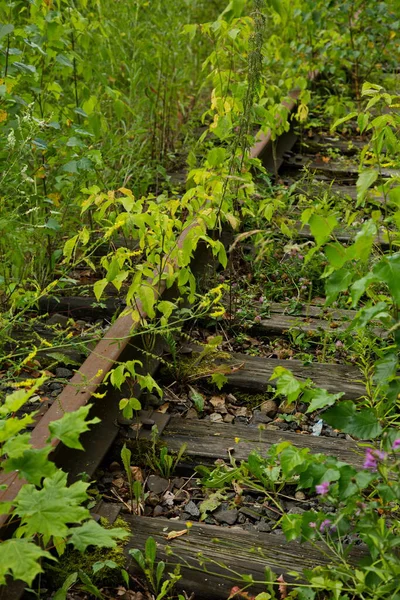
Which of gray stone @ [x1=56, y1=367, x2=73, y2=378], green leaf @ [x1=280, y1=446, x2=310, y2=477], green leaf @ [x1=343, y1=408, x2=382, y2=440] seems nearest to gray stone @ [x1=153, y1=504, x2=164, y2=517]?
green leaf @ [x1=280, y1=446, x2=310, y2=477]

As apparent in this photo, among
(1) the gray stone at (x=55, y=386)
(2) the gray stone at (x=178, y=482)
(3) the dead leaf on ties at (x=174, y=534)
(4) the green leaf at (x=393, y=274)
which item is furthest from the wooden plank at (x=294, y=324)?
(4) the green leaf at (x=393, y=274)

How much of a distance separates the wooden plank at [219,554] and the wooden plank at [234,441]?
41 cm

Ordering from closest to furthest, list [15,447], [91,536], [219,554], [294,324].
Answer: [15,447]
[91,536]
[219,554]
[294,324]

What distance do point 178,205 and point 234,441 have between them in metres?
1.19

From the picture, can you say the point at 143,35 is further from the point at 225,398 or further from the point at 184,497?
the point at 184,497

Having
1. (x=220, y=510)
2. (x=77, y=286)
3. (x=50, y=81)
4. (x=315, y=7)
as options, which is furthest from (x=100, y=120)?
(x=315, y=7)

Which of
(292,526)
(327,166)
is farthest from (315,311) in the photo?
(327,166)

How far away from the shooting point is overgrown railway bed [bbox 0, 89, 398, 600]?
2.70 metres

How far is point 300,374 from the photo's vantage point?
12.1 ft

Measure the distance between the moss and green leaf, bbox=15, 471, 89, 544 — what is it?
494 mm

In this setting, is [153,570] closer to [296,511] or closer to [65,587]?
[65,587]

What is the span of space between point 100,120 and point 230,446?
2198mm

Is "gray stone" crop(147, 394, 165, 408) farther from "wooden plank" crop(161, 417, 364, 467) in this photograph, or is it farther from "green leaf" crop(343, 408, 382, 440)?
"green leaf" crop(343, 408, 382, 440)

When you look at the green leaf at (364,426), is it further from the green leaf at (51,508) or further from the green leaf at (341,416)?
the green leaf at (51,508)
